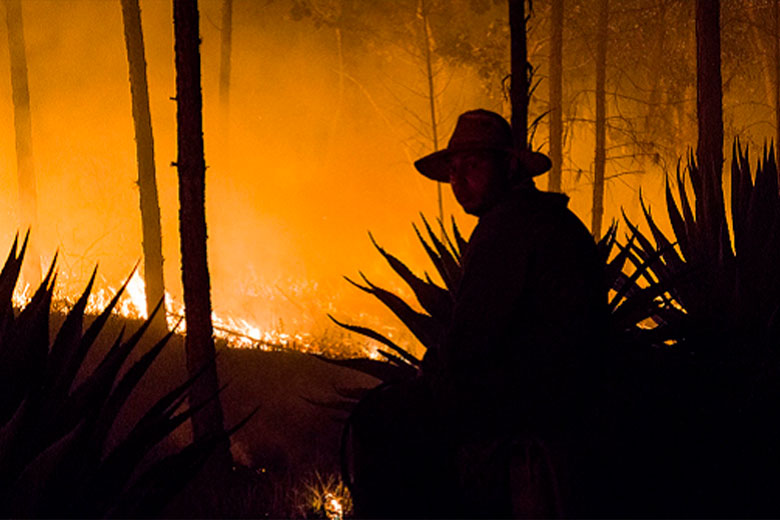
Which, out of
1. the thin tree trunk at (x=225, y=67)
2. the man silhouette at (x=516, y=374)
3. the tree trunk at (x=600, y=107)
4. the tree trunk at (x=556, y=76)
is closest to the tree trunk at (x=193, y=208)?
the man silhouette at (x=516, y=374)

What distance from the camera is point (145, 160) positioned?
9.81 metres

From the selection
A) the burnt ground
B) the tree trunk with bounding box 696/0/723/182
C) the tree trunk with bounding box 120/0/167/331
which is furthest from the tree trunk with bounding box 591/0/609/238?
the burnt ground

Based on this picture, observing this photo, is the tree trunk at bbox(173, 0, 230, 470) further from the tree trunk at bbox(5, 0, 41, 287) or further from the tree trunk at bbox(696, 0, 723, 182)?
the tree trunk at bbox(5, 0, 41, 287)

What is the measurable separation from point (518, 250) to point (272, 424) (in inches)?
177

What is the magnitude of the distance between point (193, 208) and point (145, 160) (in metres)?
5.47

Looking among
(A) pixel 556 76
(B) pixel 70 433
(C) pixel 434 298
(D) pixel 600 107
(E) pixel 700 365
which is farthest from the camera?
(D) pixel 600 107

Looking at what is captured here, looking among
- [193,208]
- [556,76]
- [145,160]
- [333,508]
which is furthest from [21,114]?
[333,508]

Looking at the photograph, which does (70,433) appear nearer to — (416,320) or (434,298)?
(416,320)

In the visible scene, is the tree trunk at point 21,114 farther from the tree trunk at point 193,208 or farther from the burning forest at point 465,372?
the tree trunk at point 193,208

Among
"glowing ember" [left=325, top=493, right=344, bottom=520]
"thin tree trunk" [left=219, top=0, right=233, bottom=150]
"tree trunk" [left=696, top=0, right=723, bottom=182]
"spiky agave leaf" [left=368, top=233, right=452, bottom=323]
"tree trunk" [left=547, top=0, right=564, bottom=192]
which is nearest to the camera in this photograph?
"spiky agave leaf" [left=368, top=233, right=452, bottom=323]

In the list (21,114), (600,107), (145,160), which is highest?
(600,107)

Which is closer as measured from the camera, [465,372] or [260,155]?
[465,372]

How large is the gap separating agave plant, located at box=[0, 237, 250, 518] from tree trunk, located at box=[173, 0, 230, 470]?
1935 millimetres

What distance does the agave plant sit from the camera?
7.32ft
